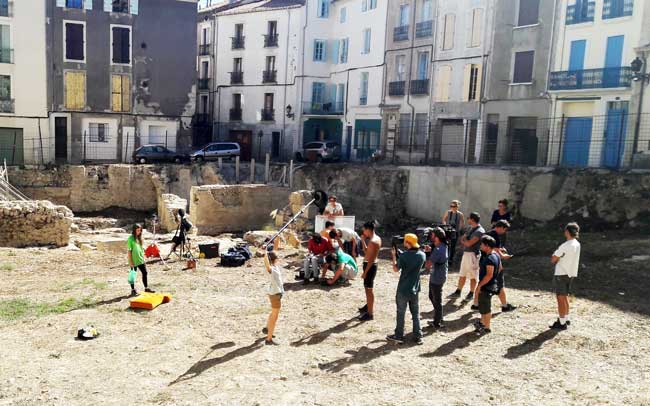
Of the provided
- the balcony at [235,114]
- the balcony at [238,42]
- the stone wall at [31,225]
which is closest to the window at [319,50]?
the balcony at [238,42]

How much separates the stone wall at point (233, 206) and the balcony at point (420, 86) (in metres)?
11.4

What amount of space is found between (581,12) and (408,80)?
1089 cm

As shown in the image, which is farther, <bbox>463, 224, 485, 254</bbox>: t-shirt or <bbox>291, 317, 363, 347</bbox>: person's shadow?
<bbox>463, 224, 485, 254</bbox>: t-shirt

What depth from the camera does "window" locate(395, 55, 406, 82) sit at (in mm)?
36062

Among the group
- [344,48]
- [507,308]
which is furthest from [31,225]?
[344,48]

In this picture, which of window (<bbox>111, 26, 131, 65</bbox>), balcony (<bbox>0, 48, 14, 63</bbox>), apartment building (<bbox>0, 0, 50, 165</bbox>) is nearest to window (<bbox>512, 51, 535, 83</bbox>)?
window (<bbox>111, 26, 131, 65</bbox>)

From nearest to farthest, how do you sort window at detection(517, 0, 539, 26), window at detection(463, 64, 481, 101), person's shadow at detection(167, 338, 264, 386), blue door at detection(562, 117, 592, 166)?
person's shadow at detection(167, 338, 264, 386)
blue door at detection(562, 117, 592, 166)
window at detection(517, 0, 539, 26)
window at detection(463, 64, 481, 101)

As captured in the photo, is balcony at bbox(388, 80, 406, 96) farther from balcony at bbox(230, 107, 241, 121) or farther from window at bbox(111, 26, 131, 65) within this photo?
window at bbox(111, 26, 131, 65)

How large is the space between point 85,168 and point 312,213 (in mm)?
14867

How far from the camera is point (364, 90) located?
128 ft

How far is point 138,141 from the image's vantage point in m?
37.3

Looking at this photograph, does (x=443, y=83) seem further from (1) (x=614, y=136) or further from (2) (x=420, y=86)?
(1) (x=614, y=136)

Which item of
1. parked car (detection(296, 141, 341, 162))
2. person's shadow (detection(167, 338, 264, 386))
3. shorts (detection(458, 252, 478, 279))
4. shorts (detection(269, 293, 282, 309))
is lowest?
person's shadow (detection(167, 338, 264, 386))

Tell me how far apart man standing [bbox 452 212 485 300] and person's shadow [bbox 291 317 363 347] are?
2556mm
